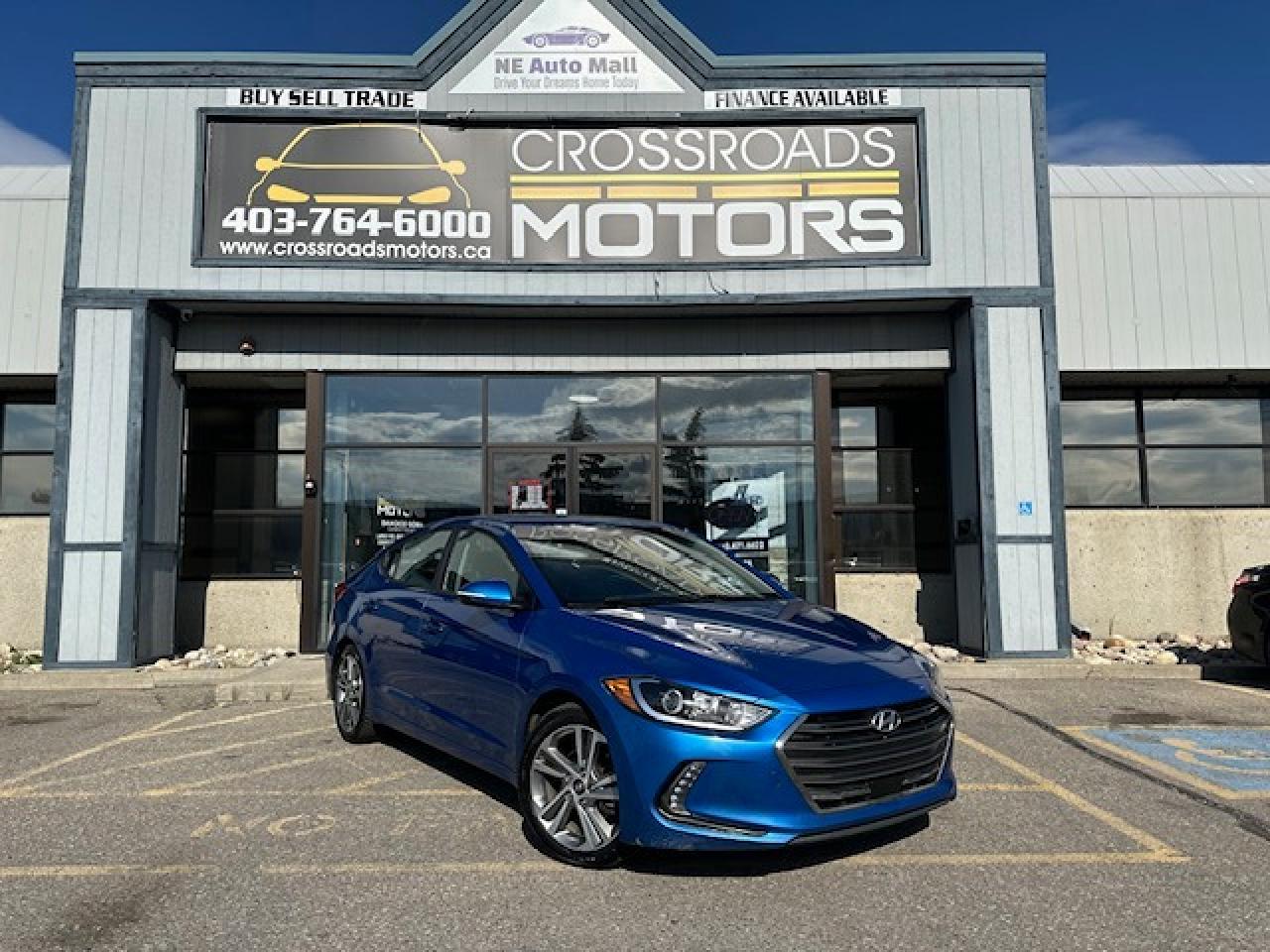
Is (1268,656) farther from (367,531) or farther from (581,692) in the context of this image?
(367,531)

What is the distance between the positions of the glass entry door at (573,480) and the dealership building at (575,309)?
36 mm

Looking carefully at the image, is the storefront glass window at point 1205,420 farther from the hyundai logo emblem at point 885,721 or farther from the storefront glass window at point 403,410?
the hyundai logo emblem at point 885,721

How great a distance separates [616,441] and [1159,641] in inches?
290

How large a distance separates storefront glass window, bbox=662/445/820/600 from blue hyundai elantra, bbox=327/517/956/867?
230 inches

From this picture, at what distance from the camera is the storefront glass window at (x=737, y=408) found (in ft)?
37.2

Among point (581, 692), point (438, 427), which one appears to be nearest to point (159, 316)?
point (438, 427)

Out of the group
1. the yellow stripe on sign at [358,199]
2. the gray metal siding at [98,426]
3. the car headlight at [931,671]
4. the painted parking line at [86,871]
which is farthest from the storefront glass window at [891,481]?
the painted parking line at [86,871]

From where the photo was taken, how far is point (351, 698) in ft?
20.2

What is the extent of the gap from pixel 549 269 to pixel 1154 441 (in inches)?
337

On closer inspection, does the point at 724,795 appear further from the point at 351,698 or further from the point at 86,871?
the point at 351,698

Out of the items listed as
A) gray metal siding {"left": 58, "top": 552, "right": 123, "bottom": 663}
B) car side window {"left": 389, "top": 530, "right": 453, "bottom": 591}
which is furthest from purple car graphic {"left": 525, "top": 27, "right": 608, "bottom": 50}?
gray metal siding {"left": 58, "top": 552, "right": 123, "bottom": 663}

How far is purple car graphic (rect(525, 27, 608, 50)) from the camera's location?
430 inches

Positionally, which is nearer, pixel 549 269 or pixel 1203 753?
pixel 1203 753

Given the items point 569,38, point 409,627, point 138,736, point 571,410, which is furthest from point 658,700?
point 569,38
